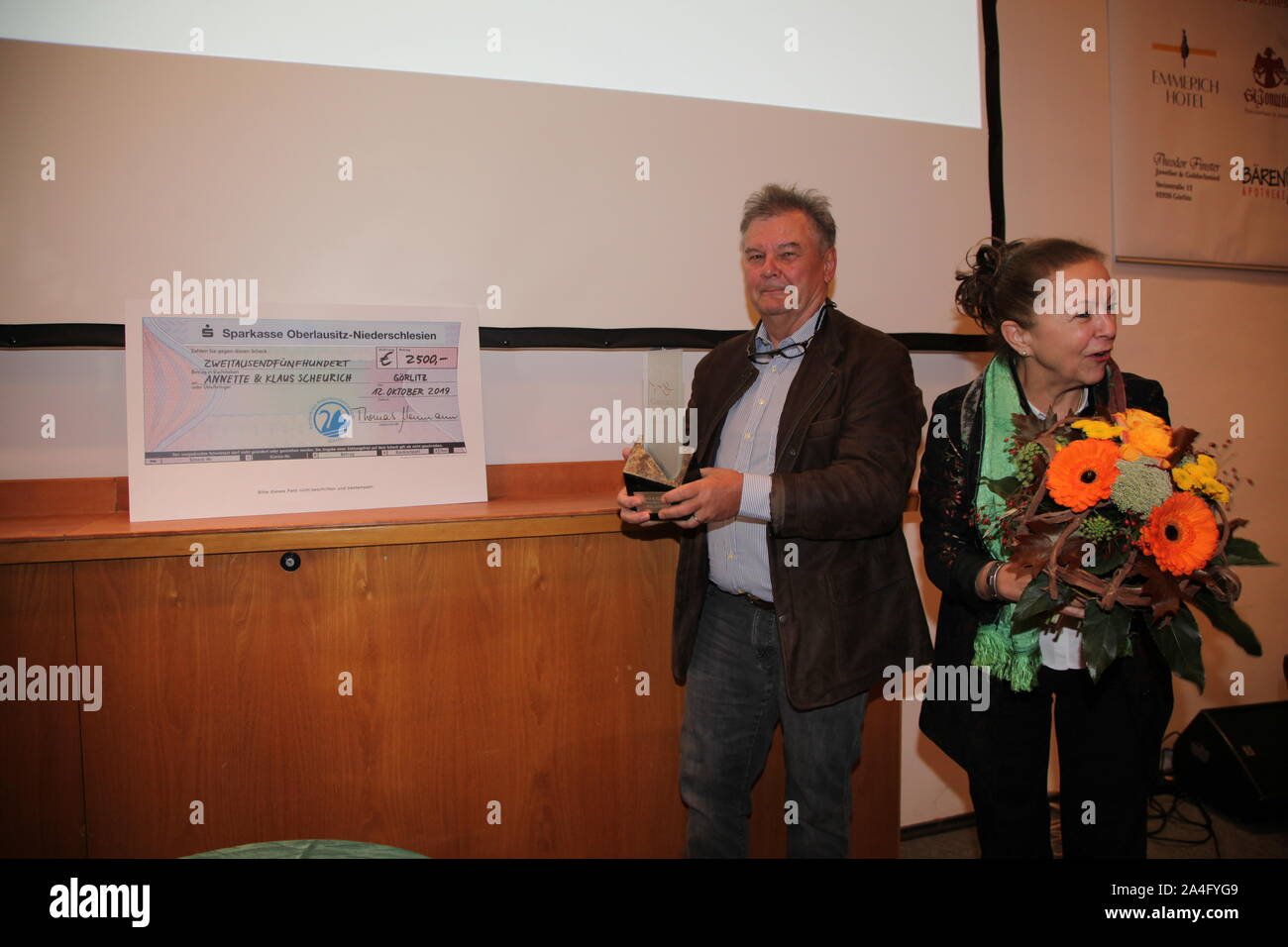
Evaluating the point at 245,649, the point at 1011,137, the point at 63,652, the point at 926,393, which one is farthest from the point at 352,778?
the point at 1011,137

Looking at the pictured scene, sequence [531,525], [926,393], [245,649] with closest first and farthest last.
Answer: [245,649], [531,525], [926,393]

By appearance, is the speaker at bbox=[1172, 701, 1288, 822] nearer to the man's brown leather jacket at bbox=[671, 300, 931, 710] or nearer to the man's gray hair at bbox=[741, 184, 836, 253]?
the man's brown leather jacket at bbox=[671, 300, 931, 710]

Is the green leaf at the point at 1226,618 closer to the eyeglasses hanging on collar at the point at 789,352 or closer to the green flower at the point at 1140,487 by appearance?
the green flower at the point at 1140,487

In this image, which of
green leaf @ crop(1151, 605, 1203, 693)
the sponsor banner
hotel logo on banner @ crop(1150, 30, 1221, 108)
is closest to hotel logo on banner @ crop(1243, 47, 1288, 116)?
the sponsor banner

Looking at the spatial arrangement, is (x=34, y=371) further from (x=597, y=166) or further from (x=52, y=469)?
(x=597, y=166)

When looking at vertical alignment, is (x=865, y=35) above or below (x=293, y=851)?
above

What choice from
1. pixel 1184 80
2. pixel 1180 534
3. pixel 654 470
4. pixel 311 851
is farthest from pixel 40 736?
pixel 1184 80

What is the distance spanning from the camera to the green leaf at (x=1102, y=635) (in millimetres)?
1260

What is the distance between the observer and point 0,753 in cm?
161

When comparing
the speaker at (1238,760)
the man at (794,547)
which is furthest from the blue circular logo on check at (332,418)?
the speaker at (1238,760)

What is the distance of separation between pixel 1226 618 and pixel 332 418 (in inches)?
76.0

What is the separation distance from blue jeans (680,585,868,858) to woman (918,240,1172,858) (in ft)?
0.75

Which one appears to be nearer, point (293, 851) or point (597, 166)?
point (293, 851)

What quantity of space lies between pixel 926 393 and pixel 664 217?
1.12 metres
